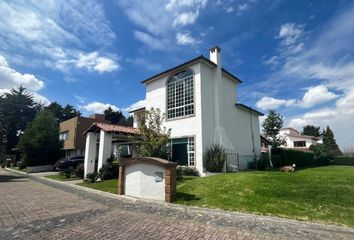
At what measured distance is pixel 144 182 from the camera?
10430 millimetres

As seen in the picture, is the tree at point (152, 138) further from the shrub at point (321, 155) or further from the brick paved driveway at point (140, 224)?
the shrub at point (321, 155)

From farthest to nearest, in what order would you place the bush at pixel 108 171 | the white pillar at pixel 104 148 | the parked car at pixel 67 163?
the parked car at pixel 67 163 → the white pillar at pixel 104 148 → the bush at pixel 108 171

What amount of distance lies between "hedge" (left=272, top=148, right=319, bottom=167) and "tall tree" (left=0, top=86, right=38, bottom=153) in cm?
5812

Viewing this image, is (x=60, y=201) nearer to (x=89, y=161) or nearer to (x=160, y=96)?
(x=89, y=161)

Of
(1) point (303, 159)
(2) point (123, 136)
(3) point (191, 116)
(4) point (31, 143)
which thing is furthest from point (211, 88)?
(4) point (31, 143)

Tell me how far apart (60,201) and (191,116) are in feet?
36.3

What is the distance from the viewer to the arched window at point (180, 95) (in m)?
18.8

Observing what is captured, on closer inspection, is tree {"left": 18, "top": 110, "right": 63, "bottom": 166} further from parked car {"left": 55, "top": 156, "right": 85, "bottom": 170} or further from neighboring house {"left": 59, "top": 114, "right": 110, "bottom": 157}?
parked car {"left": 55, "top": 156, "right": 85, "bottom": 170}

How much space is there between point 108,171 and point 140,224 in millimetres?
10827

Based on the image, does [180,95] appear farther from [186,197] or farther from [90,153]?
[186,197]

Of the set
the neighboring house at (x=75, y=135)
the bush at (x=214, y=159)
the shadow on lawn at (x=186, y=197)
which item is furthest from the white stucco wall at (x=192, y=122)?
the neighboring house at (x=75, y=135)

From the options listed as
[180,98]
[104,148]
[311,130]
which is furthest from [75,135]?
[311,130]

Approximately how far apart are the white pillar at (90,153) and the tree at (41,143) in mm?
18157

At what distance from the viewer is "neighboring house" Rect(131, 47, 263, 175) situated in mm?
17953
